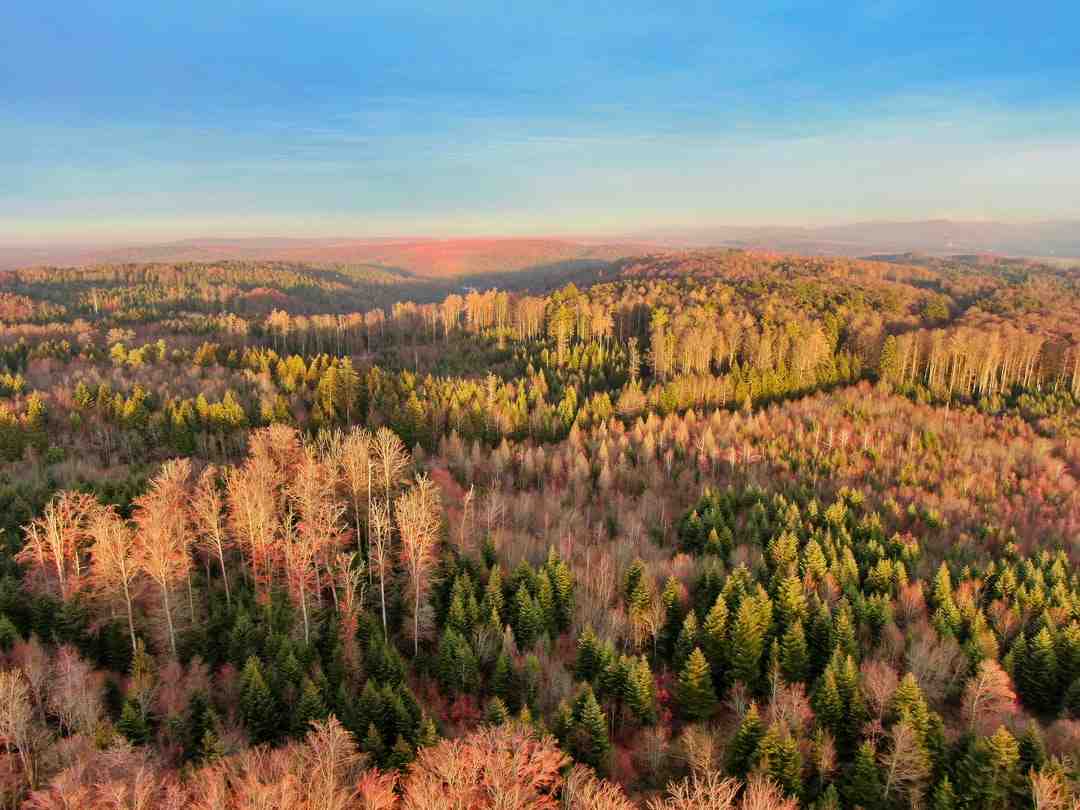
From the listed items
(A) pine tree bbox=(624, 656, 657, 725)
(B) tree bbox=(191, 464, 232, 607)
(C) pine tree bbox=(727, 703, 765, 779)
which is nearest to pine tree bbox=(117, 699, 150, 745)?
(B) tree bbox=(191, 464, 232, 607)

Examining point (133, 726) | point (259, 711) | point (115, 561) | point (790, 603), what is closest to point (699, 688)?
point (790, 603)

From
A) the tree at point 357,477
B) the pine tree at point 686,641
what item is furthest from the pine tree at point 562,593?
the tree at point 357,477

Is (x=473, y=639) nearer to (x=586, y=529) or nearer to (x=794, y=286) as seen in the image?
(x=586, y=529)

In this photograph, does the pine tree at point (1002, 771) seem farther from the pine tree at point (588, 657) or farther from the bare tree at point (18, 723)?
the bare tree at point (18, 723)

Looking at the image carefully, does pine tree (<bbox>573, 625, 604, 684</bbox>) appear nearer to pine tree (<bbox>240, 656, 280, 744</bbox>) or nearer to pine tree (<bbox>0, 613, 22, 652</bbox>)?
pine tree (<bbox>240, 656, 280, 744</bbox>)

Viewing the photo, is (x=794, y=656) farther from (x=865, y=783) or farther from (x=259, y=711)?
(x=259, y=711)

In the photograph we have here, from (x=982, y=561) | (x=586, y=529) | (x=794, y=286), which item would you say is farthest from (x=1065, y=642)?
(x=794, y=286)
